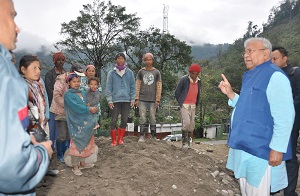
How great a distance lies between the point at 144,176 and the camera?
4.32m

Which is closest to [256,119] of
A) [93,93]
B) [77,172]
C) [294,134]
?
[294,134]

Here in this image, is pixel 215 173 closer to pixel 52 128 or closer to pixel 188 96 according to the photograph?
pixel 188 96

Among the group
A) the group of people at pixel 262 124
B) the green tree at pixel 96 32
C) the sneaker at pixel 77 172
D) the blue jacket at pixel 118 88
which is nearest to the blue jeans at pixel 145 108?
the blue jacket at pixel 118 88

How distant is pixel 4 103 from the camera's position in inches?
37.7

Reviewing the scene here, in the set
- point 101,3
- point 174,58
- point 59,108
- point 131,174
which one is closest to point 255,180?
point 131,174

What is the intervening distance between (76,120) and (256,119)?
2.89 meters

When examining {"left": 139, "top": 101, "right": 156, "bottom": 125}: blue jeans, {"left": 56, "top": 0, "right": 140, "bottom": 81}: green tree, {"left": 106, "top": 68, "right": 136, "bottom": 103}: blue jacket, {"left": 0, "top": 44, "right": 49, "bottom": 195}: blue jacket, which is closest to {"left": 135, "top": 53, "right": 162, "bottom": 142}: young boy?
{"left": 139, "top": 101, "right": 156, "bottom": 125}: blue jeans

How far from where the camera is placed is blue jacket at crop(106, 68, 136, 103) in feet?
19.0

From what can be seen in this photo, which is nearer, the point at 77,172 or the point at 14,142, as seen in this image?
the point at 14,142

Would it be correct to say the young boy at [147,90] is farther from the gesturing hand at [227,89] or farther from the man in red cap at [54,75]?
the gesturing hand at [227,89]

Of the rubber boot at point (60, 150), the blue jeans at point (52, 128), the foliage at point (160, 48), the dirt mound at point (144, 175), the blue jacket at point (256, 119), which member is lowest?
the dirt mound at point (144, 175)

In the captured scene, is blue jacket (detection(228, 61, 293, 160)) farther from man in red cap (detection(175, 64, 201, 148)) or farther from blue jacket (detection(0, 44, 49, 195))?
man in red cap (detection(175, 64, 201, 148))

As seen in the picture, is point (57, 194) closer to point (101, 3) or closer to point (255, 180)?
point (255, 180)

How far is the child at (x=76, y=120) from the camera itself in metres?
4.21
